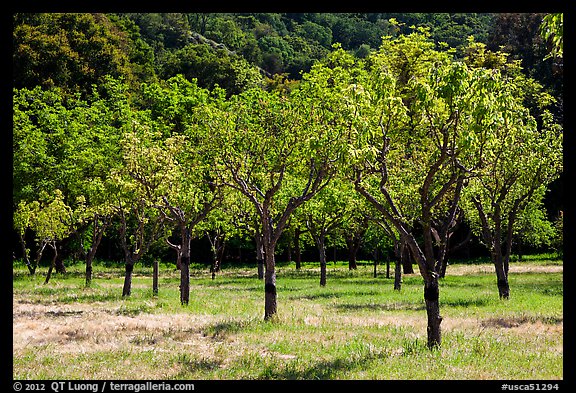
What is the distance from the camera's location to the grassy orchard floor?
1265cm

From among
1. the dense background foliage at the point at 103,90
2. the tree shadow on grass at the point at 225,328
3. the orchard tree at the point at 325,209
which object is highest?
the dense background foliage at the point at 103,90

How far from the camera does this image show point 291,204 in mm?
21234

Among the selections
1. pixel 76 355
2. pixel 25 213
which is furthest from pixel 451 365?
pixel 25 213

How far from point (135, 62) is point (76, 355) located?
73.4 metres

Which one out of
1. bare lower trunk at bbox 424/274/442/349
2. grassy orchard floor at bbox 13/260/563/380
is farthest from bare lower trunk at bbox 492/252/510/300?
bare lower trunk at bbox 424/274/442/349

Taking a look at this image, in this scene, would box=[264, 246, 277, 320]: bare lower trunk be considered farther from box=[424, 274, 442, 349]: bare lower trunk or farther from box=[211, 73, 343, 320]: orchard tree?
box=[424, 274, 442, 349]: bare lower trunk

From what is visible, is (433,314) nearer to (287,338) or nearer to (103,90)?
(287,338)

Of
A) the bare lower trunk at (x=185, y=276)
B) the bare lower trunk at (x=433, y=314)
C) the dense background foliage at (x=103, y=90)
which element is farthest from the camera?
the dense background foliage at (x=103, y=90)

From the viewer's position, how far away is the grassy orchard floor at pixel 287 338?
12648 mm

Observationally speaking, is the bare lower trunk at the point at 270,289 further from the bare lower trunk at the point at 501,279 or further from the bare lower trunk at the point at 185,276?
the bare lower trunk at the point at 501,279

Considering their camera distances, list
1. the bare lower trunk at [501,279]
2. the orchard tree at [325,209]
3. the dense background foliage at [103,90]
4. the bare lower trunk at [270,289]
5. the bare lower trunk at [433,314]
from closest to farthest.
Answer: the bare lower trunk at [433,314]
the bare lower trunk at [270,289]
the bare lower trunk at [501,279]
the orchard tree at [325,209]
the dense background foliage at [103,90]

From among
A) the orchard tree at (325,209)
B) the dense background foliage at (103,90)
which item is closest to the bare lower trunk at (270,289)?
the dense background foliage at (103,90)

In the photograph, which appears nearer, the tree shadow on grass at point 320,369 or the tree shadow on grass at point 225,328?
the tree shadow on grass at point 320,369

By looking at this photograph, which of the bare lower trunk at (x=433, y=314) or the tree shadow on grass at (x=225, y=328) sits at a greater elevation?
the bare lower trunk at (x=433, y=314)
